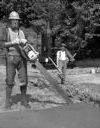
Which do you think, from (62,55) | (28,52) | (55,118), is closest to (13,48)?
(28,52)

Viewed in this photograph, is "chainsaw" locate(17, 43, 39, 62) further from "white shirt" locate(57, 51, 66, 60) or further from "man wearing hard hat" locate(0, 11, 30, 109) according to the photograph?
"white shirt" locate(57, 51, 66, 60)

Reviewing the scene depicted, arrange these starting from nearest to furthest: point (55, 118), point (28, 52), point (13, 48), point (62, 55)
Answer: point (55, 118), point (28, 52), point (13, 48), point (62, 55)

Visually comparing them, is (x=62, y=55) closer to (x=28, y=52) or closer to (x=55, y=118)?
(x=28, y=52)

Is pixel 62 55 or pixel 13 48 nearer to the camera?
pixel 13 48

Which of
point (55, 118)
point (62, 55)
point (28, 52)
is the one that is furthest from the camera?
point (62, 55)

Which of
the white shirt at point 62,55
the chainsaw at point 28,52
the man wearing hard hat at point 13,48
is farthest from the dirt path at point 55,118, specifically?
the white shirt at point 62,55

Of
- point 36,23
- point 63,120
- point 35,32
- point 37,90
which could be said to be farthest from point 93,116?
point 35,32

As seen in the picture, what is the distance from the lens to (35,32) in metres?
22.6

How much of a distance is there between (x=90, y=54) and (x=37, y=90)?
15.1 metres

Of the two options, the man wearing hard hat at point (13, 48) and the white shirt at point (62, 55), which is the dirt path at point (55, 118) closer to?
the man wearing hard hat at point (13, 48)

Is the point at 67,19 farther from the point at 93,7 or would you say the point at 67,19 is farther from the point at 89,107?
the point at 89,107

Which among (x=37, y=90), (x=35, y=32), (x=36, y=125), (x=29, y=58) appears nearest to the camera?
(x=36, y=125)

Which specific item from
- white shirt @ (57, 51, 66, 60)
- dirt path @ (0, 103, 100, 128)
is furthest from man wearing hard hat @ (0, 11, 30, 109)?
white shirt @ (57, 51, 66, 60)

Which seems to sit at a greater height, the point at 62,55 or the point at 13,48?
the point at 13,48
